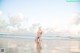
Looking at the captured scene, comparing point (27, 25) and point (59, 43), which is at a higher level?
point (27, 25)

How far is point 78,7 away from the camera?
5027 mm

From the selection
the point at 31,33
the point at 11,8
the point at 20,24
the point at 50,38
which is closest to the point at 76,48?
the point at 50,38

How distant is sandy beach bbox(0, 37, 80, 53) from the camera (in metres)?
5.04

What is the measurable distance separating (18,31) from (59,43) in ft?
3.46

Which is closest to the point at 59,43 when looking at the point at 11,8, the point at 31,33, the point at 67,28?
the point at 67,28

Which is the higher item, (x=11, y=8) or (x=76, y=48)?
(x=11, y=8)

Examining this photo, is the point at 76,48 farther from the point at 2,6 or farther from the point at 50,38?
the point at 2,6

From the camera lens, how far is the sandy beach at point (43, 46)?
5035mm

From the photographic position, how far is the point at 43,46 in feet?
17.0

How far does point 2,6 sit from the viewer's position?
5160 mm

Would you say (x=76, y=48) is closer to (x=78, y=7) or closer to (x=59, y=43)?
(x=59, y=43)

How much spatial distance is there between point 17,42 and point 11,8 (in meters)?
0.83

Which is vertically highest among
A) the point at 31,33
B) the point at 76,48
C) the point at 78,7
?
the point at 78,7

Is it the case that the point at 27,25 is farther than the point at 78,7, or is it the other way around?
the point at 27,25
